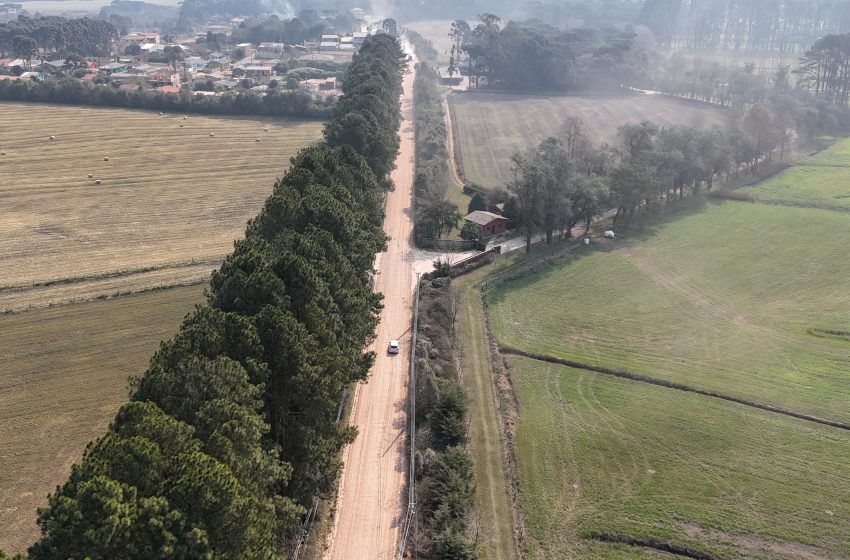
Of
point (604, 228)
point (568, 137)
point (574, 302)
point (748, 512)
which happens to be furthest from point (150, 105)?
point (748, 512)

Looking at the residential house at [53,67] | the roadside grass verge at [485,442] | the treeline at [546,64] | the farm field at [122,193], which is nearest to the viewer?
the roadside grass verge at [485,442]

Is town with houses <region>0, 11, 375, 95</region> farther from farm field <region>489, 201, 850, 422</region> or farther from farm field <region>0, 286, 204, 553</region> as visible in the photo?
farm field <region>489, 201, 850, 422</region>

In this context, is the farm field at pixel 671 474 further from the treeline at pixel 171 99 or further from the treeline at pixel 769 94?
the treeline at pixel 171 99

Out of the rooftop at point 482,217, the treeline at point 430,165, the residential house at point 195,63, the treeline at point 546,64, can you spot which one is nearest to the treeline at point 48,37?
the residential house at point 195,63

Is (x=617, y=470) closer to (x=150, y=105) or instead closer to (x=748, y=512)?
(x=748, y=512)

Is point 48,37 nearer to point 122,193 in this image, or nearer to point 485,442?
point 122,193
